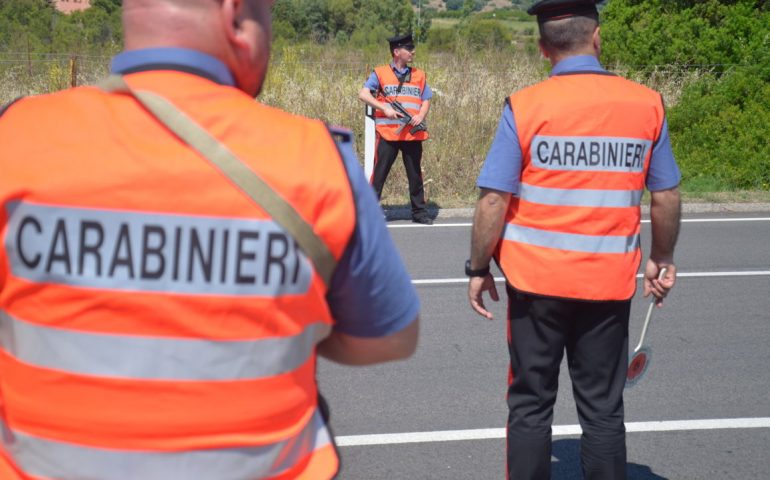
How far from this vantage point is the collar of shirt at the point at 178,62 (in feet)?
5.11

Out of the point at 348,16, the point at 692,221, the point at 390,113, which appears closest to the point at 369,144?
the point at 390,113

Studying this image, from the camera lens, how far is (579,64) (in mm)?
3418

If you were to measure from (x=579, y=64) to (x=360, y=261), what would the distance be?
6.93 feet

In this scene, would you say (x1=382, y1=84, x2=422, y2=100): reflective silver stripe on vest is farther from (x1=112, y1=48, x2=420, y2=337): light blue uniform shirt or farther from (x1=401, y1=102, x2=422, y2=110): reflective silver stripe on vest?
(x1=112, y1=48, x2=420, y2=337): light blue uniform shirt

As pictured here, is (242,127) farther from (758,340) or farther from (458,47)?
(458,47)

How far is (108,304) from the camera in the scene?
147cm

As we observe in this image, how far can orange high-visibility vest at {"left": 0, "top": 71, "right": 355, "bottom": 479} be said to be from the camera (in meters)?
1.46

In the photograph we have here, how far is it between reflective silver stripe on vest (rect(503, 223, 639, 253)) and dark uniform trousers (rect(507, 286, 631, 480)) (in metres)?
0.20

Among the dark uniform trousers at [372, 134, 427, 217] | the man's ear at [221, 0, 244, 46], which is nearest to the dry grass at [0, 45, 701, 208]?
the dark uniform trousers at [372, 134, 427, 217]

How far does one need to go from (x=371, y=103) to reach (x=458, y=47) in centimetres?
662

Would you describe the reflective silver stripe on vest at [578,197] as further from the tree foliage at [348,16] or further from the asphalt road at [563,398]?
the tree foliage at [348,16]

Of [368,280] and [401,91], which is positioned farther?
[401,91]

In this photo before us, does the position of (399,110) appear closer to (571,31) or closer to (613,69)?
(571,31)

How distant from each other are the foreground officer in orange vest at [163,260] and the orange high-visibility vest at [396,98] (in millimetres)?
8435
